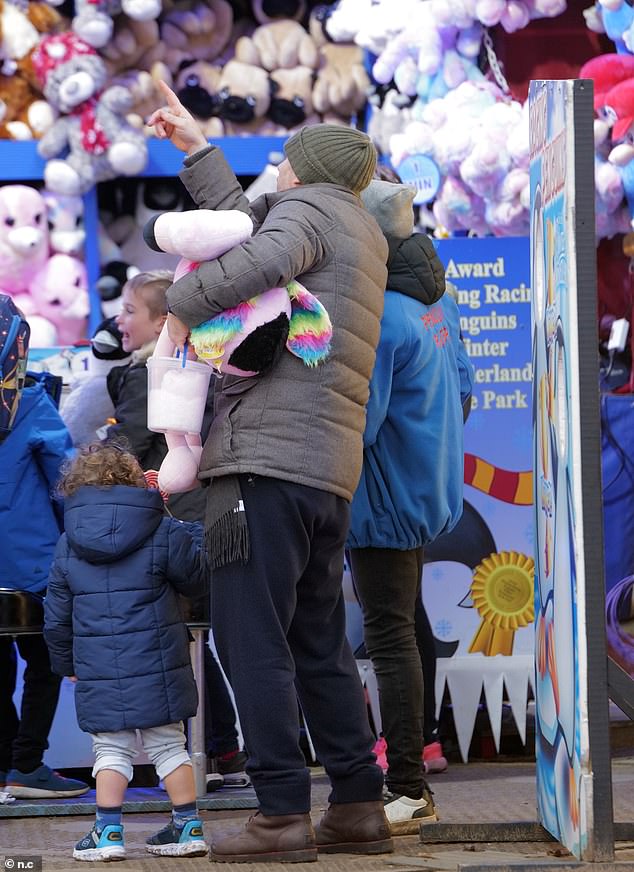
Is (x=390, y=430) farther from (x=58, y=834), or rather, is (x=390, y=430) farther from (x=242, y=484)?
(x=58, y=834)

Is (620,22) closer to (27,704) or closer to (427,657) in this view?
(427,657)

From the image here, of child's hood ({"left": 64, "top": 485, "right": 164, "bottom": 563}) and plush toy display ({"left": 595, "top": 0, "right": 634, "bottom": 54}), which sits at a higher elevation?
plush toy display ({"left": 595, "top": 0, "right": 634, "bottom": 54})

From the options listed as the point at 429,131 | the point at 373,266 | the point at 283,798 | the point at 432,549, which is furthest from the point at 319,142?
the point at 429,131

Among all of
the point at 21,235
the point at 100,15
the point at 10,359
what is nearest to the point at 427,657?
the point at 10,359

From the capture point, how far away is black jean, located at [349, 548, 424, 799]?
3.15 m

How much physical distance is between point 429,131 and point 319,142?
12.9 feet

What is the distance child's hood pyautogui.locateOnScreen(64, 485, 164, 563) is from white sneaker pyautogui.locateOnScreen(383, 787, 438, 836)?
2.58ft

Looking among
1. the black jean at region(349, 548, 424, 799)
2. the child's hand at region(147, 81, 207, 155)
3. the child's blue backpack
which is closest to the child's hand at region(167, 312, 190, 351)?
the child's hand at region(147, 81, 207, 155)

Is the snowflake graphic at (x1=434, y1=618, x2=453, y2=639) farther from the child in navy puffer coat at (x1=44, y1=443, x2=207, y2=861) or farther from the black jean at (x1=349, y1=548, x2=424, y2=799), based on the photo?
the child in navy puffer coat at (x1=44, y1=443, x2=207, y2=861)

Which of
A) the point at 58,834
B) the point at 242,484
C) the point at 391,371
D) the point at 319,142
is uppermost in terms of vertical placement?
the point at 319,142

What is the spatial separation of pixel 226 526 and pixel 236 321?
0.38 m

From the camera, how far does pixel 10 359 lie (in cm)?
358

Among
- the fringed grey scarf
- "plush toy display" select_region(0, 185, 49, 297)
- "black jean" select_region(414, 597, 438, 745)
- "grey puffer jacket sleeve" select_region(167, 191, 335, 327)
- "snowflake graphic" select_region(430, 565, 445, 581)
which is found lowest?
"black jean" select_region(414, 597, 438, 745)

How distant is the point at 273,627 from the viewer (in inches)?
103
